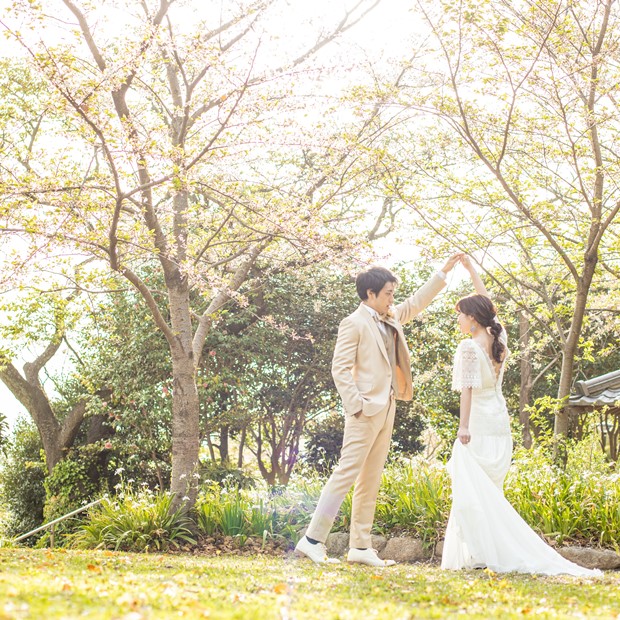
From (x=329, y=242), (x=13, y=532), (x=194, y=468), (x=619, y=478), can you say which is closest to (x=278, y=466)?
(x=13, y=532)

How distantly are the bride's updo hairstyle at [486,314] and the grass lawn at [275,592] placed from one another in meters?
1.52

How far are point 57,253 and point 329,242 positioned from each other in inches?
97.7

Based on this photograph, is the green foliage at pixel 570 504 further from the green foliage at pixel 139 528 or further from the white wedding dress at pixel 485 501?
the green foliage at pixel 139 528

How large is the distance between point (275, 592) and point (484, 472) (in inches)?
93.6

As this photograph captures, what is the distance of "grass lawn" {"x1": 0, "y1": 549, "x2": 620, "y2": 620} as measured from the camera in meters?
2.50

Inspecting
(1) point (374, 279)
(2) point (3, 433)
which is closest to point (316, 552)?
(1) point (374, 279)

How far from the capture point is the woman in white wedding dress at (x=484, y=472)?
190 inches

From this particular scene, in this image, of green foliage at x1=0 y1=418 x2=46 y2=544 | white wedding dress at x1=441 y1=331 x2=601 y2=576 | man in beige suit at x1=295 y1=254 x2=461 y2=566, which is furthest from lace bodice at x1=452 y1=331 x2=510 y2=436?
green foliage at x1=0 y1=418 x2=46 y2=544

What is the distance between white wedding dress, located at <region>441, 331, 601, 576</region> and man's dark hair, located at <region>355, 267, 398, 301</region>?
746mm

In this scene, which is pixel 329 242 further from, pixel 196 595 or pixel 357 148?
pixel 196 595

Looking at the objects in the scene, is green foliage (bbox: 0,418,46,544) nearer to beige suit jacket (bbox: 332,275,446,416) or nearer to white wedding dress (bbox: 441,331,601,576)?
beige suit jacket (bbox: 332,275,446,416)

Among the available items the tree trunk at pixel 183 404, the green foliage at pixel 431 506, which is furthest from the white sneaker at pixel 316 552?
the tree trunk at pixel 183 404

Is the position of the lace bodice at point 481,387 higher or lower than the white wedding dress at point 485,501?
higher

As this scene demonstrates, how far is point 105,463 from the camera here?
1223 centimetres
